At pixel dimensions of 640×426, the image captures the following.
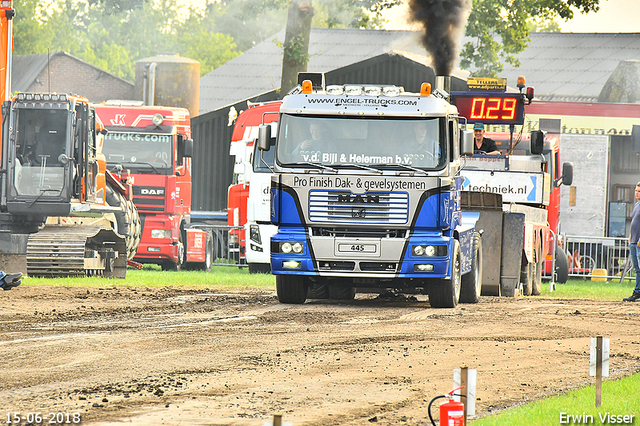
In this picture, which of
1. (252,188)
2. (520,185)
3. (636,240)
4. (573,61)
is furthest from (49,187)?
(573,61)

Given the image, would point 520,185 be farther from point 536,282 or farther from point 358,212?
point 358,212

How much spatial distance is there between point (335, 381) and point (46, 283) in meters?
10.9

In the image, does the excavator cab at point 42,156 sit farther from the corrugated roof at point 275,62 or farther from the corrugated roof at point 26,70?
the corrugated roof at point 26,70

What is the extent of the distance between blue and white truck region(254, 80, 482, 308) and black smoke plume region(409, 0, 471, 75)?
7.62 m

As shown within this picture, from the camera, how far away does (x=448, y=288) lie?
1537 centimetres

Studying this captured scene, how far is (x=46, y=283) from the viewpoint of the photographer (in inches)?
737

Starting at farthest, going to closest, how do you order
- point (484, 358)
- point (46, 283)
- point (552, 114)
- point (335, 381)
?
point (552, 114) < point (46, 283) < point (484, 358) < point (335, 381)

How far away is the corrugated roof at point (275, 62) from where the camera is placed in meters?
49.0

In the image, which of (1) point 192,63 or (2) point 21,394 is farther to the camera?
(1) point 192,63

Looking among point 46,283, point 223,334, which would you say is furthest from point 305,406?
point 46,283

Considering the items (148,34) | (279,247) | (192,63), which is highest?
(148,34)

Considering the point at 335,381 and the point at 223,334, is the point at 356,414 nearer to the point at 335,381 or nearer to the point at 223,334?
the point at 335,381

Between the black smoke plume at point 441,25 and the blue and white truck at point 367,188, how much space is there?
7.62 m

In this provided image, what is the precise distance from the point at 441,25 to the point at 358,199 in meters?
9.73
